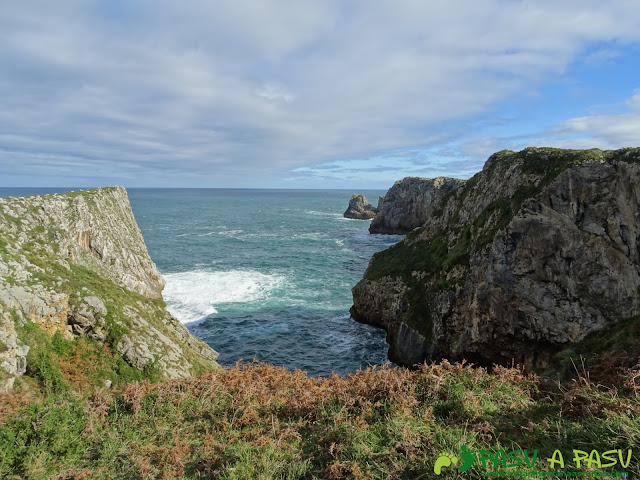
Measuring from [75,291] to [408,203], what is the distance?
9531cm

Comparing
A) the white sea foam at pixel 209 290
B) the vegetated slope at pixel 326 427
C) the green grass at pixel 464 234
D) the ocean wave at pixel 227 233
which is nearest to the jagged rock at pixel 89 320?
the vegetated slope at pixel 326 427

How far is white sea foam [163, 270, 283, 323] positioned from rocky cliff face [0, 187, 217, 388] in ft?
36.2

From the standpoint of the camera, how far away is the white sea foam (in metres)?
40.8

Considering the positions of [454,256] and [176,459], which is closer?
[176,459]

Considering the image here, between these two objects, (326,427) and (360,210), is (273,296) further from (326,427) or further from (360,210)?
(360,210)

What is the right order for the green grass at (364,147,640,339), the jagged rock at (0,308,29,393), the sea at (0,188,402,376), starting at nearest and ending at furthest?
the jagged rock at (0,308,29,393), the green grass at (364,147,640,339), the sea at (0,188,402,376)

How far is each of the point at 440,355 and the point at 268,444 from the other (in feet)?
71.1

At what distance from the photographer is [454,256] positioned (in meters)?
29.6

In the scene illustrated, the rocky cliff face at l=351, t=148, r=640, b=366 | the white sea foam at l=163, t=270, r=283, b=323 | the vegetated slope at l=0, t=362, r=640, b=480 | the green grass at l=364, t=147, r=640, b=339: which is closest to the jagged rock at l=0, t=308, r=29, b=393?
the vegetated slope at l=0, t=362, r=640, b=480

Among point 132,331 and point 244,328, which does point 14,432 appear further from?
point 244,328

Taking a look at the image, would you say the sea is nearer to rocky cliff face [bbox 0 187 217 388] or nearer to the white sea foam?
the white sea foam

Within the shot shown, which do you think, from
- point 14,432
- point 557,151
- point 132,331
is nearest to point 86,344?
point 132,331

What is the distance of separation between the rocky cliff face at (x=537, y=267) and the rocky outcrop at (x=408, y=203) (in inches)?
2741

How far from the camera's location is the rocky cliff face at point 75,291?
52.2 feet
